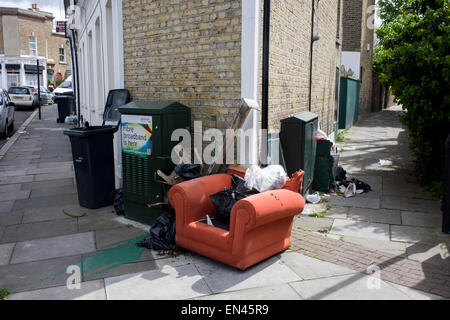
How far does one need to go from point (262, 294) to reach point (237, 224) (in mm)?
694

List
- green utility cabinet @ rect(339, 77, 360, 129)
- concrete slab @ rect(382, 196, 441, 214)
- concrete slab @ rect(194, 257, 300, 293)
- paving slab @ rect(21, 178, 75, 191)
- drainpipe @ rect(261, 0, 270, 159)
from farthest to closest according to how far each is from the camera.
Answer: green utility cabinet @ rect(339, 77, 360, 129)
paving slab @ rect(21, 178, 75, 191)
concrete slab @ rect(382, 196, 441, 214)
drainpipe @ rect(261, 0, 270, 159)
concrete slab @ rect(194, 257, 300, 293)

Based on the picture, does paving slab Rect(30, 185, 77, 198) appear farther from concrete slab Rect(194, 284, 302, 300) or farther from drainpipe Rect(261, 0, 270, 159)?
concrete slab Rect(194, 284, 302, 300)

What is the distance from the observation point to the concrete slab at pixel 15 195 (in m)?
7.41

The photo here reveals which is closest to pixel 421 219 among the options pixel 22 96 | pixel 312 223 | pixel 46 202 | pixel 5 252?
pixel 312 223

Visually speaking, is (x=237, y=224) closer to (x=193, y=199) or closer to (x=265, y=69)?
(x=193, y=199)

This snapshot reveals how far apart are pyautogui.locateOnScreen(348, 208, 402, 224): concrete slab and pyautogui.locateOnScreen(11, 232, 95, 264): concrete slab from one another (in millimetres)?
3707

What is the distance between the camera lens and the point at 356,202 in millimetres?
7105

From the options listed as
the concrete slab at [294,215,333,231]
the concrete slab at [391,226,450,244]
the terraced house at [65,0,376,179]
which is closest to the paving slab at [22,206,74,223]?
the terraced house at [65,0,376,179]

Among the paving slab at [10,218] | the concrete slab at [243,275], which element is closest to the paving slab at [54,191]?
the paving slab at [10,218]

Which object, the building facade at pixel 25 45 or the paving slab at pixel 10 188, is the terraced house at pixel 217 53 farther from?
the building facade at pixel 25 45

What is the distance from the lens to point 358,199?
7.30 metres

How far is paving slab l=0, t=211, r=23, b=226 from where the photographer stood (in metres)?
6.07

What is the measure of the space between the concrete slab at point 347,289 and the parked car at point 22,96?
2657 centimetres

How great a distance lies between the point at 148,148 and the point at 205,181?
1121mm
